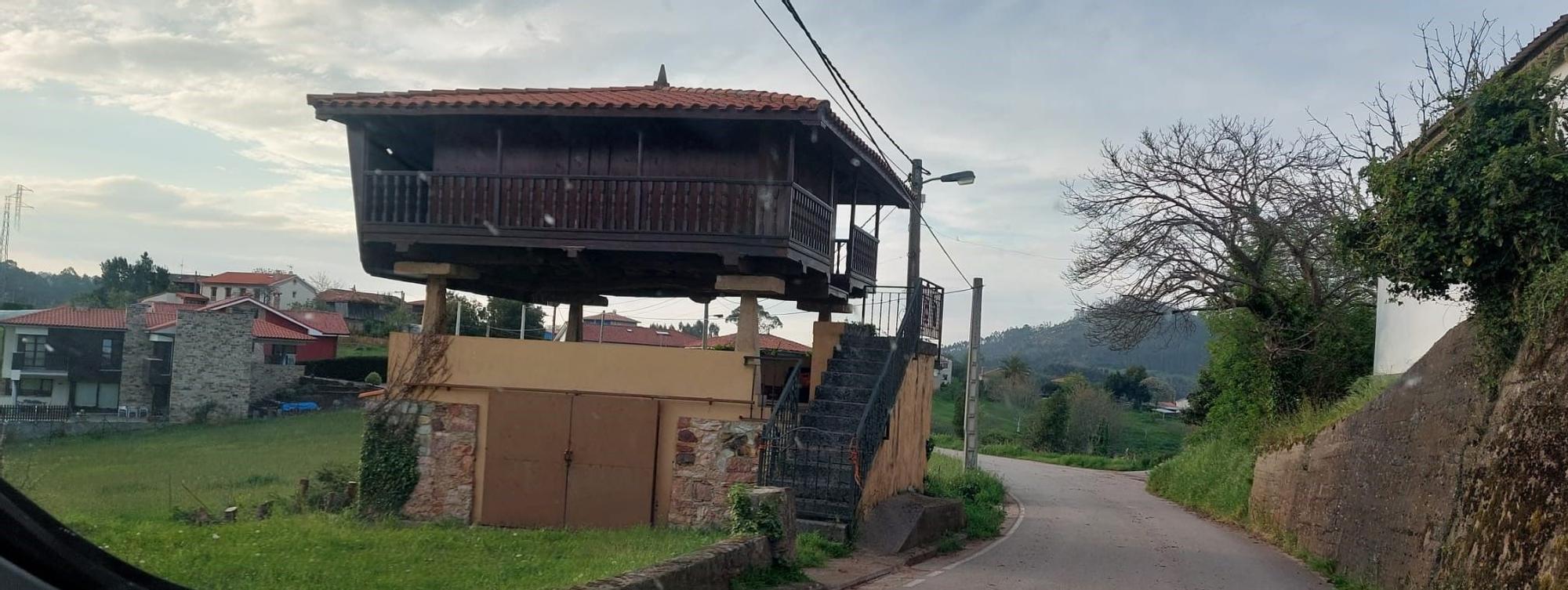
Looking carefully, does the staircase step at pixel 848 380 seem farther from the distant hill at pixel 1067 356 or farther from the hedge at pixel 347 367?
the distant hill at pixel 1067 356

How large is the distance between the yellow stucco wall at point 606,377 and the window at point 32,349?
4.06 m

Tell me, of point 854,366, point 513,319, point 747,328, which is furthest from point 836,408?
point 513,319

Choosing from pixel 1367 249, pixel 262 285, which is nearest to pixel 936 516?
pixel 1367 249

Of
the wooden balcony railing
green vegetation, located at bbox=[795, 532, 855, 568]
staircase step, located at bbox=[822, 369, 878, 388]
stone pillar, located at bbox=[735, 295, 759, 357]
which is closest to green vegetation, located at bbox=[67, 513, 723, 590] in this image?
green vegetation, located at bbox=[795, 532, 855, 568]

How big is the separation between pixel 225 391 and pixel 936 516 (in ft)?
52.1

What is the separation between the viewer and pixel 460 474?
48.6 feet

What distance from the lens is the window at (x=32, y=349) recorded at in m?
12.9

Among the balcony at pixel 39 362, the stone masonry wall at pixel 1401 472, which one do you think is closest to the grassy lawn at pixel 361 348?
the balcony at pixel 39 362

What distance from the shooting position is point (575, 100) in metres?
14.2

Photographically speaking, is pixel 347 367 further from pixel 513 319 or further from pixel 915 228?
pixel 915 228

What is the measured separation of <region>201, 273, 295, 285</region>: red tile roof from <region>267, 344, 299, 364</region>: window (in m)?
2.52

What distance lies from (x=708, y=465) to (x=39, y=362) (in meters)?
8.55

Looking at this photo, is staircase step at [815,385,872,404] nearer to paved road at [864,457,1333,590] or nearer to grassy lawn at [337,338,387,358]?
paved road at [864,457,1333,590]

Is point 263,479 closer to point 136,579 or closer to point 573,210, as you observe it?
point 573,210
